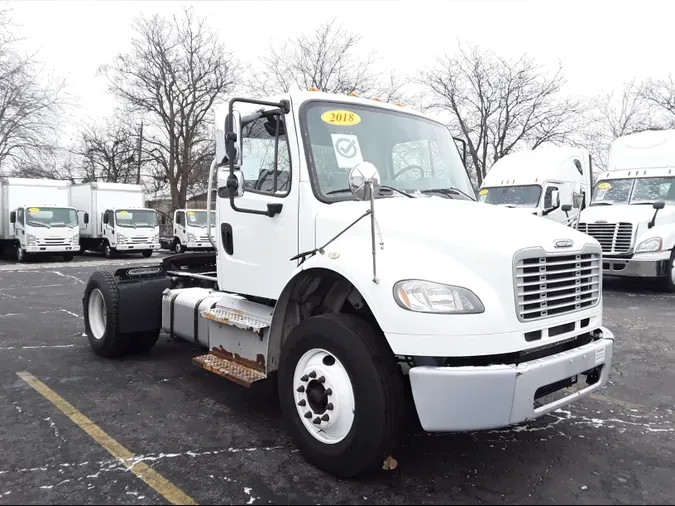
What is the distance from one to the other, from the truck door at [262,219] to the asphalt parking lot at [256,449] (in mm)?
1172

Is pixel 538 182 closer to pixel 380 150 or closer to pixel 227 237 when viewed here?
pixel 380 150

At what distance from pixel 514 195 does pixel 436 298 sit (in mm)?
13133

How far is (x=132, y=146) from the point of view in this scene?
3709cm

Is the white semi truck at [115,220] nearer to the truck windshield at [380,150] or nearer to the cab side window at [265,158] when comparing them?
the cab side window at [265,158]

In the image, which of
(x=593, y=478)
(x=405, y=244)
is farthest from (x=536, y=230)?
(x=593, y=478)

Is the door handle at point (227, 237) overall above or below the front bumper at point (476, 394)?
above

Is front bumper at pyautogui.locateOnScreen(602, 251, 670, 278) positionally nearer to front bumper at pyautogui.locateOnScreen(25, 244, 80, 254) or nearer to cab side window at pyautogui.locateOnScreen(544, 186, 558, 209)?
cab side window at pyautogui.locateOnScreen(544, 186, 558, 209)

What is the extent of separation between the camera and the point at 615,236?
11602mm

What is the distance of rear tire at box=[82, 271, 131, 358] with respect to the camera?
19.7 feet

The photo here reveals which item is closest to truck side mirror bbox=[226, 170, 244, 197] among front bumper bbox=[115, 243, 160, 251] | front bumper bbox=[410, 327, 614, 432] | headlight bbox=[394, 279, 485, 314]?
headlight bbox=[394, 279, 485, 314]

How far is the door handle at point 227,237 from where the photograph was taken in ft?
15.3

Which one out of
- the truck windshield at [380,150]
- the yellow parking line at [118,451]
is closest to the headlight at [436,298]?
the truck windshield at [380,150]

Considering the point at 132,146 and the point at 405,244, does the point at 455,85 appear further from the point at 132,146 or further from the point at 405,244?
the point at 405,244

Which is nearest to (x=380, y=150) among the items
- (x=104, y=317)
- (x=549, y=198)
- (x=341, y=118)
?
(x=341, y=118)
